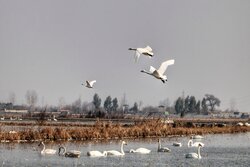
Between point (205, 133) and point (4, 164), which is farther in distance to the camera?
point (205, 133)

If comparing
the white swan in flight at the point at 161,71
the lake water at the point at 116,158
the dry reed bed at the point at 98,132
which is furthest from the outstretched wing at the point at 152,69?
the dry reed bed at the point at 98,132

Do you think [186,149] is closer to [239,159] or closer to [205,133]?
[239,159]

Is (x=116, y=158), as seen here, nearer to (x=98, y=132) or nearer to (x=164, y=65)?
(x=164, y=65)

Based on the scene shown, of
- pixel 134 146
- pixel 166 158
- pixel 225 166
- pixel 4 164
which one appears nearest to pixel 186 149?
pixel 134 146

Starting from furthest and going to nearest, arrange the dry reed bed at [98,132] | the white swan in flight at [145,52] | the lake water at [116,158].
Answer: the dry reed bed at [98,132] < the lake water at [116,158] < the white swan in flight at [145,52]

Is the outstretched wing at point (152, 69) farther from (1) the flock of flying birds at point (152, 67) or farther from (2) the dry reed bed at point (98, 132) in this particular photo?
(2) the dry reed bed at point (98, 132)

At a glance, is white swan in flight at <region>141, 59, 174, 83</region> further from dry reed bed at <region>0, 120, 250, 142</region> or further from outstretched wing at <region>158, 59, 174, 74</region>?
dry reed bed at <region>0, 120, 250, 142</region>

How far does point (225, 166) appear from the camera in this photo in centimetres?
3406

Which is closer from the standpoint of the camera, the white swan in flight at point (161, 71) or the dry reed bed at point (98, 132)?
the white swan in flight at point (161, 71)

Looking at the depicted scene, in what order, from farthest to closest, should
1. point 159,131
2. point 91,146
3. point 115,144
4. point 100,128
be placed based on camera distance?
point 159,131 → point 100,128 → point 115,144 → point 91,146

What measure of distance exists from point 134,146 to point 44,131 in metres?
7.08

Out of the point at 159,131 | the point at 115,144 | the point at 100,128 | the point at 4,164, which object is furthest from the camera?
the point at 159,131

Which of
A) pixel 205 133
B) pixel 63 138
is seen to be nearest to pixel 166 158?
pixel 63 138

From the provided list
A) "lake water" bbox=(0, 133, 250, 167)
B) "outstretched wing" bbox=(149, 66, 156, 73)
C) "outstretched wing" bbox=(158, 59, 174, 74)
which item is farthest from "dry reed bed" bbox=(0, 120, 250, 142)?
"outstretched wing" bbox=(149, 66, 156, 73)
